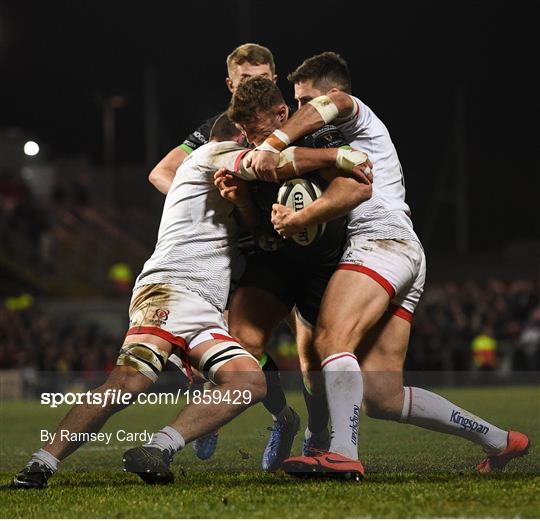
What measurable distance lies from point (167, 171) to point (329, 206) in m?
1.30

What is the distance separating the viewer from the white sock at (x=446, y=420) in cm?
534

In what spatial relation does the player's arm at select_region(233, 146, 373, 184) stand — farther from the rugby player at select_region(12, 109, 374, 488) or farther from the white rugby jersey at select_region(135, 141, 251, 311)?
the white rugby jersey at select_region(135, 141, 251, 311)

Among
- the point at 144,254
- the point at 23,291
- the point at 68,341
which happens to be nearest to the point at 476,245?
the point at 144,254

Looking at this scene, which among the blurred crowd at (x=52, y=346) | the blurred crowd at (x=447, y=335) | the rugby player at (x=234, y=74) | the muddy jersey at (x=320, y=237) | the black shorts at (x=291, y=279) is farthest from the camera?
the blurred crowd at (x=447, y=335)

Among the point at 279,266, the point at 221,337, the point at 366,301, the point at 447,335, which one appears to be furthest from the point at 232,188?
the point at 447,335

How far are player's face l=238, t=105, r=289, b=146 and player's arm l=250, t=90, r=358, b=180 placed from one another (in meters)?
0.06

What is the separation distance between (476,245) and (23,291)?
8.45m

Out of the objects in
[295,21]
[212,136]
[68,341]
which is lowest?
[68,341]

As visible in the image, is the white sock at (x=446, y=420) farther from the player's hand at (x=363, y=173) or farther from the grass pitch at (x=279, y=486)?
the player's hand at (x=363, y=173)

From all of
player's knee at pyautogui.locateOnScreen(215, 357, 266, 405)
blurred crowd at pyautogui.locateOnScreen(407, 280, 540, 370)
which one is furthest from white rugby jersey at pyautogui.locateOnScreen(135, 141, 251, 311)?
blurred crowd at pyautogui.locateOnScreen(407, 280, 540, 370)

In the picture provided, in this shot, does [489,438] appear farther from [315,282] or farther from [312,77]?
[312,77]

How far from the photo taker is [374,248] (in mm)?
5301

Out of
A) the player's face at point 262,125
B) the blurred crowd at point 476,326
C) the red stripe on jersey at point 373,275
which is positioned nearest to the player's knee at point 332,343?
the red stripe on jersey at point 373,275

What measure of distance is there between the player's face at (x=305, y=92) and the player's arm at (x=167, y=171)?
32.4 inches
